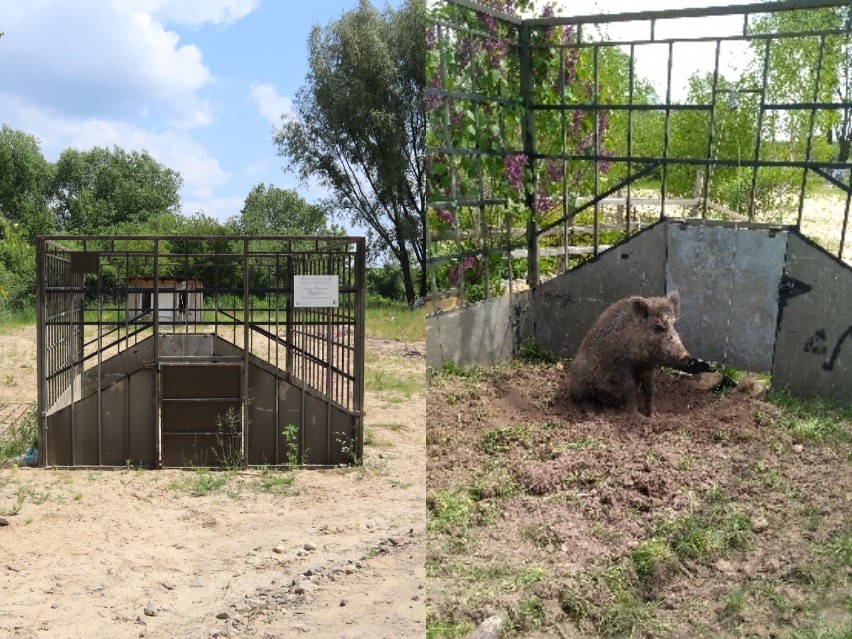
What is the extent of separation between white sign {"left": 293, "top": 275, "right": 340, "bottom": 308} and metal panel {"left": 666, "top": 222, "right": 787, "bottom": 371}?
13.4ft

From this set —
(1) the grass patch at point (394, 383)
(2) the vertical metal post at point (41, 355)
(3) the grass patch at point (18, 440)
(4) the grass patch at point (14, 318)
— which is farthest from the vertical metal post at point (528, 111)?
(4) the grass patch at point (14, 318)

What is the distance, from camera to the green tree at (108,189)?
2145cm

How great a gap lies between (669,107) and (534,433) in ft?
2.19

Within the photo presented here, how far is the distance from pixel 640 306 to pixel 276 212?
18.5 meters

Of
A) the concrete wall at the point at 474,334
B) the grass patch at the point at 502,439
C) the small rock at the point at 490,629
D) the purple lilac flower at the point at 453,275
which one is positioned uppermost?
the purple lilac flower at the point at 453,275

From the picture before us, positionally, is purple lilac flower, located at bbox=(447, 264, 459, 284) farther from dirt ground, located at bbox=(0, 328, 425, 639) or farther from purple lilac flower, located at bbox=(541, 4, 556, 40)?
dirt ground, located at bbox=(0, 328, 425, 639)

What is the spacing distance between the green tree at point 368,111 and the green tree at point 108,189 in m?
5.54

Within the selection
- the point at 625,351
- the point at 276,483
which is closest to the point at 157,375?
the point at 276,483

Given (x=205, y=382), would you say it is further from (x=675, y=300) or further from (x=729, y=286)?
(x=729, y=286)

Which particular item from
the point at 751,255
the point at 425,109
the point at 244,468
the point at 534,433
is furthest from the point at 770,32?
the point at 244,468

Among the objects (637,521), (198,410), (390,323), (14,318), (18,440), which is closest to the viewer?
(637,521)

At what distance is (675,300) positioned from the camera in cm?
195

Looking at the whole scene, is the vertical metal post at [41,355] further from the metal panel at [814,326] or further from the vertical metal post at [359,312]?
the metal panel at [814,326]

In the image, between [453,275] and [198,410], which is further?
[198,410]
